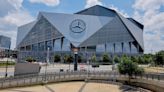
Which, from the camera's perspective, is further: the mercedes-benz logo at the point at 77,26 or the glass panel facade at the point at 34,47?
the glass panel facade at the point at 34,47

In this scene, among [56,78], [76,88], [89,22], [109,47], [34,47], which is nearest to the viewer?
[76,88]

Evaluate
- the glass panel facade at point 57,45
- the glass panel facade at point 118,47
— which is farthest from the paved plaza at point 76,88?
the glass panel facade at point 118,47

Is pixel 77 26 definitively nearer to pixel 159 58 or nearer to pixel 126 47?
pixel 126 47

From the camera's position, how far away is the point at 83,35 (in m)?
158

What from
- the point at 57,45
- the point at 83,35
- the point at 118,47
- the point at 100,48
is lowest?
the point at 100,48

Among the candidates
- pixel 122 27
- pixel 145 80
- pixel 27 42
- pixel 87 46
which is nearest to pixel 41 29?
pixel 27 42

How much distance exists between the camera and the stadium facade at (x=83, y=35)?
156500 millimetres

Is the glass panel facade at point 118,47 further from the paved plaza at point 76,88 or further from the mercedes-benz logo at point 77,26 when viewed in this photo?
the paved plaza at point 76,88

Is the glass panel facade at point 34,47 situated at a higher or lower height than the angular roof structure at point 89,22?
lower

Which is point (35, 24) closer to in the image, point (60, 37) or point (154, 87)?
point (60, 37)

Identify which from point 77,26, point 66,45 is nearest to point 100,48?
point 77,26

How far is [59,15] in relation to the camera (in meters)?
165

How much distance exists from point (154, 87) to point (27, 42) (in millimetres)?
145122

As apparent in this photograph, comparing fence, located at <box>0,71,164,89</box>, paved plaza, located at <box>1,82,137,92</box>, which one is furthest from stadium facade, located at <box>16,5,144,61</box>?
paved plaza, located at <box>1,82,137,92</box>
